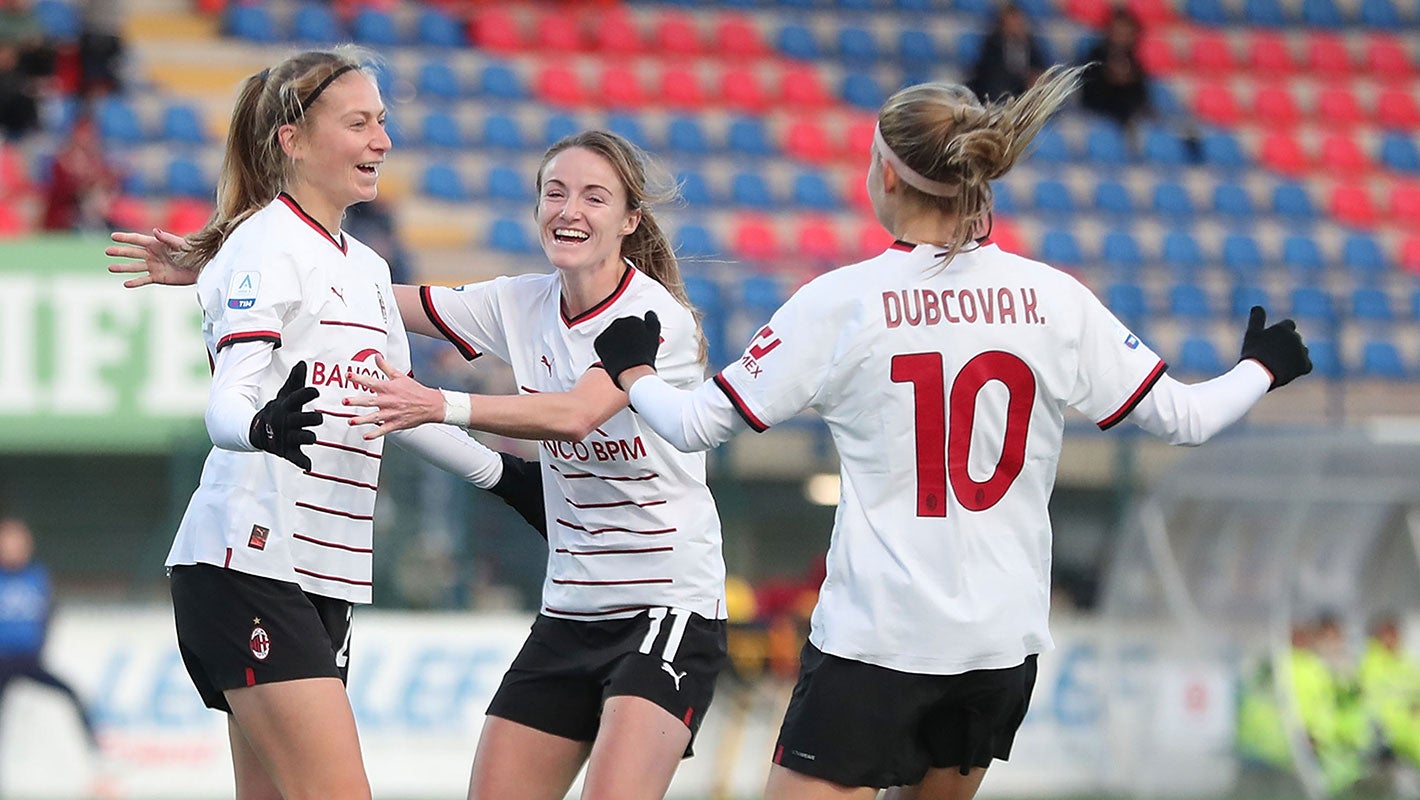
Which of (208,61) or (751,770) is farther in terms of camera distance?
(208,61)

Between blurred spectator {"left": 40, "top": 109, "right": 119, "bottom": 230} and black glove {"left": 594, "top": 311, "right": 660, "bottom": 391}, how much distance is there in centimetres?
849

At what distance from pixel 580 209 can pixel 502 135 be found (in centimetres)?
1096

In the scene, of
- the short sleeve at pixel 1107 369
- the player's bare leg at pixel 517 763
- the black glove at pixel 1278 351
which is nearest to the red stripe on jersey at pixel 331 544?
the player's bare leg at pixel 517 763

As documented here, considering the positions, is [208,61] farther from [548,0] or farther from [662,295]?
[662,295]

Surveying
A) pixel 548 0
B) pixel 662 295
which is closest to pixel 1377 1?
pixel 548 0

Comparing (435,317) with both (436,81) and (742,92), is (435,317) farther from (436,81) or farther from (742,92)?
(742,92)

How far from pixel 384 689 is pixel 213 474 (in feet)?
22.1

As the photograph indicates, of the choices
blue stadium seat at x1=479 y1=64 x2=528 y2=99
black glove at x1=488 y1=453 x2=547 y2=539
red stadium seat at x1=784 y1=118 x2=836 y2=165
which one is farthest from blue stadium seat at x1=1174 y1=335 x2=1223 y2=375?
black glove at x1=488 y1=453 x2=547 y2=539

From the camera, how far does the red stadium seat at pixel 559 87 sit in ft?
52.1

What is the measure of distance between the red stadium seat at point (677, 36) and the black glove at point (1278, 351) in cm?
1297

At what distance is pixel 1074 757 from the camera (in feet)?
38.0

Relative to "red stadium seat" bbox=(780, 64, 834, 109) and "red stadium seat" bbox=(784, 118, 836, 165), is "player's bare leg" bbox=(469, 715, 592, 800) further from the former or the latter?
"red stadium seat" bbox=(780, 64, 834, 109)

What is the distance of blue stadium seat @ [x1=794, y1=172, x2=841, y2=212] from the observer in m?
15.5

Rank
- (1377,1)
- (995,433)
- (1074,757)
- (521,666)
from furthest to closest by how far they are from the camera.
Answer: (1377,1)
(1074,757)
(521,666)
(995,433)
